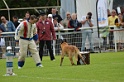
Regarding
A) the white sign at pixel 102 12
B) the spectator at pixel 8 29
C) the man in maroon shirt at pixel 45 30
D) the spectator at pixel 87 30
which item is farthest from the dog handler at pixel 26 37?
the white sign at pixel 102 12

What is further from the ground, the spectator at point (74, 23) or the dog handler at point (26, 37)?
the spectator at point (74, 23)

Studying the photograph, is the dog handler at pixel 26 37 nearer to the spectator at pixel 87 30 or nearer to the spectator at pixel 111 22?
the spectator at pixel 87 30

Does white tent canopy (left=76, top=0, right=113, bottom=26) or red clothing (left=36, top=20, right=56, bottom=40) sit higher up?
white tent canopy (left=76, top=0, right=113, bottom=26)

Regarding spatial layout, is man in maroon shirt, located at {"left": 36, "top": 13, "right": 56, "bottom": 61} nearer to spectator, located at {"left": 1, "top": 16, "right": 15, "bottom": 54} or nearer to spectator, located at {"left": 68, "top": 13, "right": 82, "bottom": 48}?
spectator, located at {"left": 1, "top": 16, "right": 15, "bottom": 54}

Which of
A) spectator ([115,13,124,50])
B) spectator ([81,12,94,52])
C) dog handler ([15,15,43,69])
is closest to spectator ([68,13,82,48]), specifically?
spectator ([81,12,94,52])

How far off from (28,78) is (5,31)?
47.3 ft

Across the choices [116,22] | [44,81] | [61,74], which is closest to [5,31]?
[116,22]

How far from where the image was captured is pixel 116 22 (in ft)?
99.8

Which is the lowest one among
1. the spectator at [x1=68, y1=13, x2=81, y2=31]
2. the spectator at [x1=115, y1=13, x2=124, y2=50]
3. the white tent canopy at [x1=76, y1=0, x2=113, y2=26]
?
the spectator at [x1=115, y1=13, x2=124, y2=50]

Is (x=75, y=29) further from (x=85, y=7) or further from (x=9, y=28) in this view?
(x=9, y=28)

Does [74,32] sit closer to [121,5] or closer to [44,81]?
[121,5]

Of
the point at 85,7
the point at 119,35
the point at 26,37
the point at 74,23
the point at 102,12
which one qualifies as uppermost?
the point at 85,7

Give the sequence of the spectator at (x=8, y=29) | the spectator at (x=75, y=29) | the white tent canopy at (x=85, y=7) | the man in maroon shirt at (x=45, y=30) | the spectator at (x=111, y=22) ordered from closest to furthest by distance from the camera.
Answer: the man in maroon shirt at (x=45, y=30) < the spectator at (x=8, y=29) < the spectator at (x=75, y=29) < the spectator at (x=111, y=22) < the white tent canopy at (x=85, y=7)

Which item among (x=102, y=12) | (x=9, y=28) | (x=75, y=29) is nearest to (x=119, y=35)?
(x=102, y=12)
